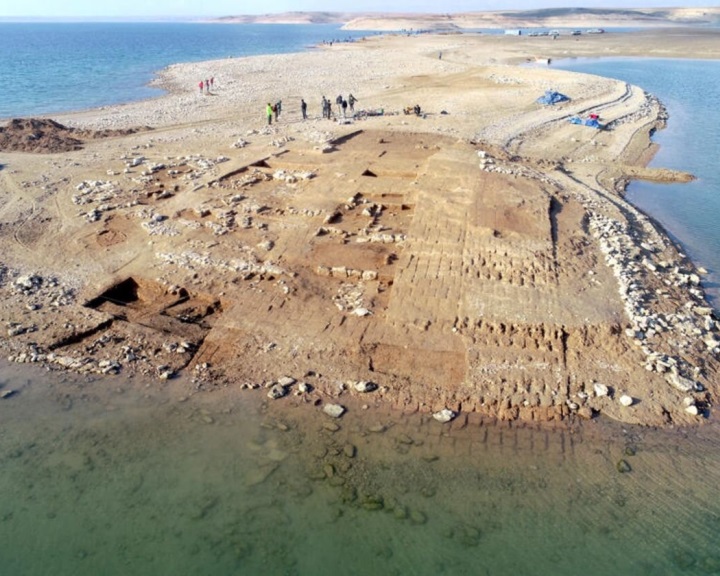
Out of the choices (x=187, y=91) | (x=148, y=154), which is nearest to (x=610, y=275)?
(x=148, y=154)

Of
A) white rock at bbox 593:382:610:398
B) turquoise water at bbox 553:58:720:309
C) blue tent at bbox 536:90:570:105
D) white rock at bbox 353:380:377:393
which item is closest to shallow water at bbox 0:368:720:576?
white rock at bbox 353:380:377:393

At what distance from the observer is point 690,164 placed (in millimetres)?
24734

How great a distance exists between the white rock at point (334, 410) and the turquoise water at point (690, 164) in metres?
10.3

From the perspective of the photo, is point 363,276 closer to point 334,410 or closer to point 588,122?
point 334,410

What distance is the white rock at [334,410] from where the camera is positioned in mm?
9461

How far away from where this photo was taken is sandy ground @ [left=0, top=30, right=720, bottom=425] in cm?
1024

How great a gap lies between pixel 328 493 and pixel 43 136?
2572 cm

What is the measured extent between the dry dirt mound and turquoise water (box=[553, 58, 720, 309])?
25529 mm

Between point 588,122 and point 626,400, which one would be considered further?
point 588,122

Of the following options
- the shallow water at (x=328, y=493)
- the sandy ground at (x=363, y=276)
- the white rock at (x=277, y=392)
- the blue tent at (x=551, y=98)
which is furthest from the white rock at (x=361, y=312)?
the blue tent at (x=551, y=98)

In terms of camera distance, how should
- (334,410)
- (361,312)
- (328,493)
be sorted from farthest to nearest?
Answer: (361,312) < (334,410) < (328,493)

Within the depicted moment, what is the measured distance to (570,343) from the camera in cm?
1079

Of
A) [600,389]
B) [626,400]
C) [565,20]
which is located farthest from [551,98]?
[565,20]

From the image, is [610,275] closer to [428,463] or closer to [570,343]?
[570,343]
